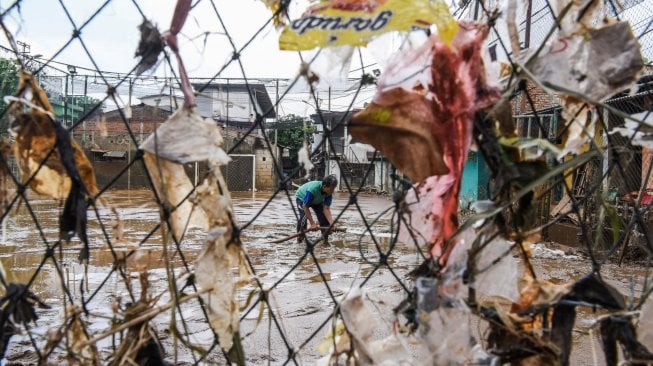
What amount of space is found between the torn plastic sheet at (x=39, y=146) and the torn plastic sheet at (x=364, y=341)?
0.63 m

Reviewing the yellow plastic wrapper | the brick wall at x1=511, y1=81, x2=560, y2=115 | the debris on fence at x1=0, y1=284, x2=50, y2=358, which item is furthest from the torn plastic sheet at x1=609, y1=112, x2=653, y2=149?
the brick wall at x1=511, y1=81, x2=560, y2=115

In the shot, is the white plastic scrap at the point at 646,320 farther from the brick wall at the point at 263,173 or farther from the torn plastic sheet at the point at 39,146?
the brick wall at the point at 263,173

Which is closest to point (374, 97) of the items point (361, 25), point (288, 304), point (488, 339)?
point (361, 25)

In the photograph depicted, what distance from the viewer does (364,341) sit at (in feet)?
3.56

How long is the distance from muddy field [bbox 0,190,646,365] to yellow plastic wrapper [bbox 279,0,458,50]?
0.39 m

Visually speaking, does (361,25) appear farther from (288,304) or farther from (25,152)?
(288,304)

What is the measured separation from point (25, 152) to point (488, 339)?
1.09m

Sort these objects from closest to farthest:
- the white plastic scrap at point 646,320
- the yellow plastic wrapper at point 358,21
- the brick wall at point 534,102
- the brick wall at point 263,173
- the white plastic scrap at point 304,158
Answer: the yellow plastic wrapper at point 358,21 < the white plastic scrap at point 304,158 < the white plastic scrap at point 646,320 < the brick wall at point 534,102 < the brick wall at point 263,173

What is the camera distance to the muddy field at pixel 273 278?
1305mm

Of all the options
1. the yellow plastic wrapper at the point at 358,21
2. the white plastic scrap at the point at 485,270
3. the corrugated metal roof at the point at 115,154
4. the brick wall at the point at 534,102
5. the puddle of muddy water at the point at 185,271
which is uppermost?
the brick wall at the point at 534,102

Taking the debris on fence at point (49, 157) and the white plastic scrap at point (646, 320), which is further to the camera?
the white plastic scrap at point (646, 320)

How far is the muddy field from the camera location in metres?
1.30

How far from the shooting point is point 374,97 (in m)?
1.03

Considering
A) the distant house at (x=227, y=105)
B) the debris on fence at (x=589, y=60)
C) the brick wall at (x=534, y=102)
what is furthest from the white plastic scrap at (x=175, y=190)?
the brick wall at (x=534, y=102)
